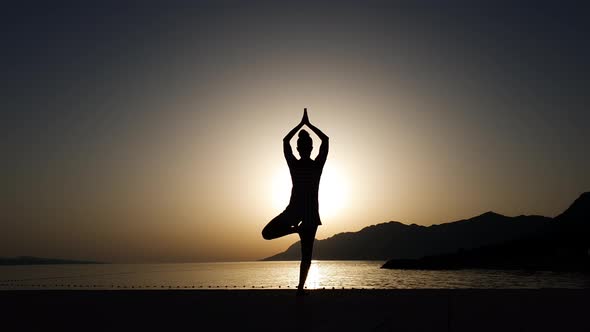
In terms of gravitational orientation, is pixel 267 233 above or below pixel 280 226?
below

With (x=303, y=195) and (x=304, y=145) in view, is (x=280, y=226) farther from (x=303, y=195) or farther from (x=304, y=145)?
(x=304, y=145)

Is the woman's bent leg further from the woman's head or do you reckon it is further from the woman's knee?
the woman's head

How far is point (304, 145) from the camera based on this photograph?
33.7 feet

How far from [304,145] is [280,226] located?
5.56 feet

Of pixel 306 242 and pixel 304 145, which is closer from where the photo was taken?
pixel 306 242
